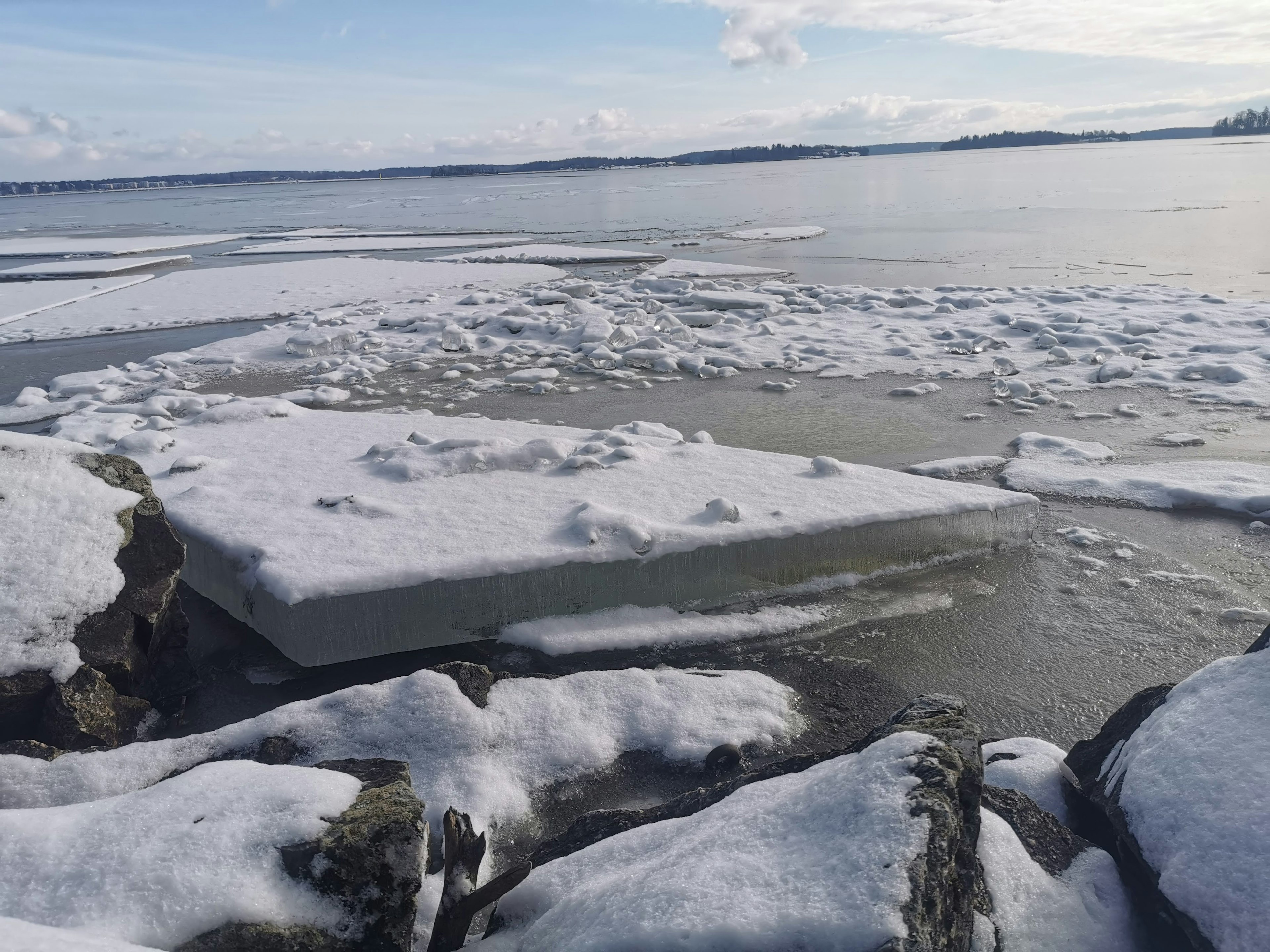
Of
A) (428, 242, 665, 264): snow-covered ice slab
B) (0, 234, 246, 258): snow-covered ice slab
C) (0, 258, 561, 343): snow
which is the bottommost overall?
(0, 258, 561, 343): snow

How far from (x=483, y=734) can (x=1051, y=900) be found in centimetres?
132

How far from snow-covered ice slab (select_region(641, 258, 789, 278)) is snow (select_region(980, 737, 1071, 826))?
9.32 metres

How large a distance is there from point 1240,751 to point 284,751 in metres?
2.06

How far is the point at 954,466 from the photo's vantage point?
426cm

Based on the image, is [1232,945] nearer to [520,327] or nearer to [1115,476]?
[1115,476]

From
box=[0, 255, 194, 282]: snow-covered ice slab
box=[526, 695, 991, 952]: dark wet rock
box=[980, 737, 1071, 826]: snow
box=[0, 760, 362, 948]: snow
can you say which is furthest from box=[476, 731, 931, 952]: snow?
box=[0, 255, 194, 282]: snow-covered ice slab

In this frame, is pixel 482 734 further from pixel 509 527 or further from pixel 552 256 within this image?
pixel 552 256

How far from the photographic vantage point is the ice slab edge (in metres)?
2.68

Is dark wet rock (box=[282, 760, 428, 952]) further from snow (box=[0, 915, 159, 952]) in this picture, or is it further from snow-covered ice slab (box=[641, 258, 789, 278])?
snow-covered ice slab (box=[641, 258, 789, 278])

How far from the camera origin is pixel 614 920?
134 cm

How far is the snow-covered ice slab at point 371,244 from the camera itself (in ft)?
55.6

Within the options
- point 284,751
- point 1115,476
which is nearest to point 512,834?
point 284,751

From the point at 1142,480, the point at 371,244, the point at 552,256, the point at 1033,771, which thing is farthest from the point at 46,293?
the point at 1033,771

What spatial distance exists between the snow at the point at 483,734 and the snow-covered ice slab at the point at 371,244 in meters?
15.4
